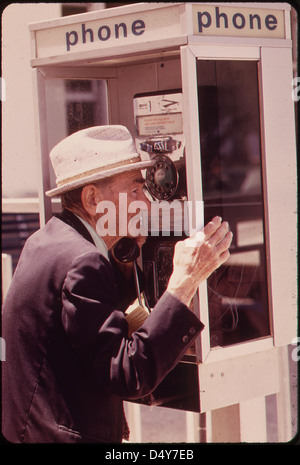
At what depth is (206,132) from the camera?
301 cm

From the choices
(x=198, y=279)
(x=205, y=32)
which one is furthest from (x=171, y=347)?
(x=205, y=32)

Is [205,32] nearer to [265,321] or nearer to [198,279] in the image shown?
[198,279]

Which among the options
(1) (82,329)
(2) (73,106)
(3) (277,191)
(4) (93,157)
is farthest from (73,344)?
(2) (73,106)

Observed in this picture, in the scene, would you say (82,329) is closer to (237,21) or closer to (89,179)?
→ (89,179)

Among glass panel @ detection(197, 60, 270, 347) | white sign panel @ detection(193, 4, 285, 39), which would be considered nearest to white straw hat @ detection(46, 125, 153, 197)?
white sign panel @ detection(193, 4, 285, 39)

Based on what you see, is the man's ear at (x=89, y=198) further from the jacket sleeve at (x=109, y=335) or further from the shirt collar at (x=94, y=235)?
the jacket sleeve at (x=109, y=335)

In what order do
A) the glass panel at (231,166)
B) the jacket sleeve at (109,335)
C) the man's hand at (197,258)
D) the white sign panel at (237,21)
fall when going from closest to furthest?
the jacket sleeve at (109,335), the man's hand at (197,258), the white sign panel at (237,21), the glass panel at (231,166)

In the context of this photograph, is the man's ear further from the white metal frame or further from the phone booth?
the white metal frame

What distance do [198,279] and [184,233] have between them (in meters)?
0.66

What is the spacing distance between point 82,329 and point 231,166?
1.49 metres

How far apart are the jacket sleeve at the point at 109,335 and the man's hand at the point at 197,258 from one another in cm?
10

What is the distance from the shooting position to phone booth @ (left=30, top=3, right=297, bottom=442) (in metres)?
2.57

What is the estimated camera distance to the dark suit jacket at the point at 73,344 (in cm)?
205

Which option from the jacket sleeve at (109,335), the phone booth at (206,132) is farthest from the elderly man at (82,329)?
the phone booth at (206,132)
